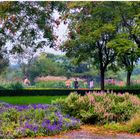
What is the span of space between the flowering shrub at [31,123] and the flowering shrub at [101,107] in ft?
2.41

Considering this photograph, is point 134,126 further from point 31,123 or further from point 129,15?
point 129,15

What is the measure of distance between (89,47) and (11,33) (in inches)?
412

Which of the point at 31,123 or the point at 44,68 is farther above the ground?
the point at 44,68

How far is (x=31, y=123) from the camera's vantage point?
981cm

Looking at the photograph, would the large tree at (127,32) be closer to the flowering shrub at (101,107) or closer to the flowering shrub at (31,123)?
the flowering shrub at (101,107)

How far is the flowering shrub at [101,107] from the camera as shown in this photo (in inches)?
452

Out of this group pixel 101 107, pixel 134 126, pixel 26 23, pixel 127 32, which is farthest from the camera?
pixel 127 32

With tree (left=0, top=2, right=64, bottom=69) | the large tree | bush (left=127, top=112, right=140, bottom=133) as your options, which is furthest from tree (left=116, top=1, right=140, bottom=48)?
bush (left=127, top=112, right=140, bottom=133)

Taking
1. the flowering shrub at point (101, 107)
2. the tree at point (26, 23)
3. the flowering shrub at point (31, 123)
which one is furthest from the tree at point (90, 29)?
the flowering shrub at point (31, 123)

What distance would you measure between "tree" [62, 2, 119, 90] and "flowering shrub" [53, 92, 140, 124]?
12021 mm

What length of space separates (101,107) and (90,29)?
13.9m

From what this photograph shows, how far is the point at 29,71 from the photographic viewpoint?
149 ft

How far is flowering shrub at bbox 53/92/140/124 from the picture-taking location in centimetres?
1148

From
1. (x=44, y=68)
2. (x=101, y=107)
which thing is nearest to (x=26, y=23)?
(x=101, y=107)
